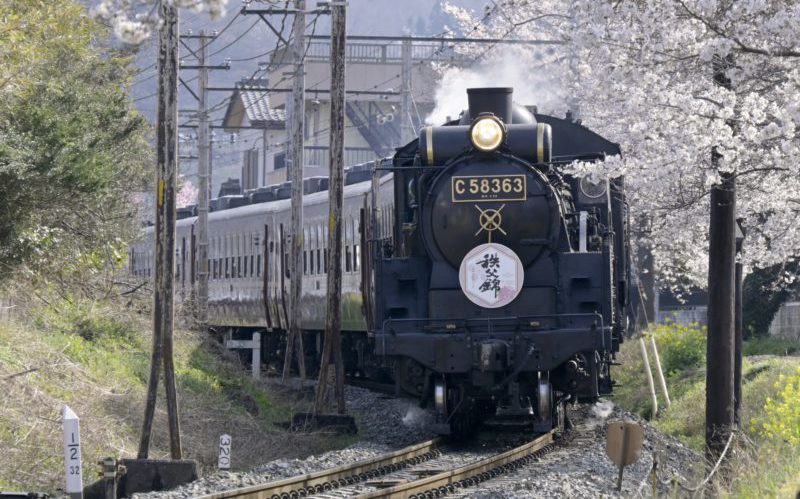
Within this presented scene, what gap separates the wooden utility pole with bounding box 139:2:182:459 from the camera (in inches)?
480

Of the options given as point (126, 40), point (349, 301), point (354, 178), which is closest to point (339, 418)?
point (349, 301)

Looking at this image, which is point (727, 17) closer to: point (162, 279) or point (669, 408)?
point (162, 279)

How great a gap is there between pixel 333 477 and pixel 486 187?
3511mm

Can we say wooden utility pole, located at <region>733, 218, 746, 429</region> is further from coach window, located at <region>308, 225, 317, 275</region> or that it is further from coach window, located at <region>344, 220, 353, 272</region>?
coach window, located at <region>308, 225, 317, 275</region>

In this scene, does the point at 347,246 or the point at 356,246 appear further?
the point at 347,246

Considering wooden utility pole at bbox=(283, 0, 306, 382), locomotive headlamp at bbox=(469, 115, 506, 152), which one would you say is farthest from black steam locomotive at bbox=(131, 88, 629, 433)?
wooden utility pole at bbox=(283, 0, 306, 382)

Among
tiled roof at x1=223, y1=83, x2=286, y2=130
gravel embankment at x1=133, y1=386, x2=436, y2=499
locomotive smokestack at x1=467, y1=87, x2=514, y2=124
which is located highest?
tiled roof at x1=223, y1=83, x2=286, y2=130

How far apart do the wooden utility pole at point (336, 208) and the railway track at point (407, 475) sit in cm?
368

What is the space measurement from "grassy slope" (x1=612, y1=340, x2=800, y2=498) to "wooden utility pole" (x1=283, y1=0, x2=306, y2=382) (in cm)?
554

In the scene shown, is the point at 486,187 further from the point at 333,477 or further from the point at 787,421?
the point at 787,421

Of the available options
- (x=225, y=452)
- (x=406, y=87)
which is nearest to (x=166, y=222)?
(x=225, y=452)

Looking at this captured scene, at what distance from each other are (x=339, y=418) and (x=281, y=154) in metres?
44.8

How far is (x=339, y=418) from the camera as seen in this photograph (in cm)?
1603

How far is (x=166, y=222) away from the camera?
40.3ft
